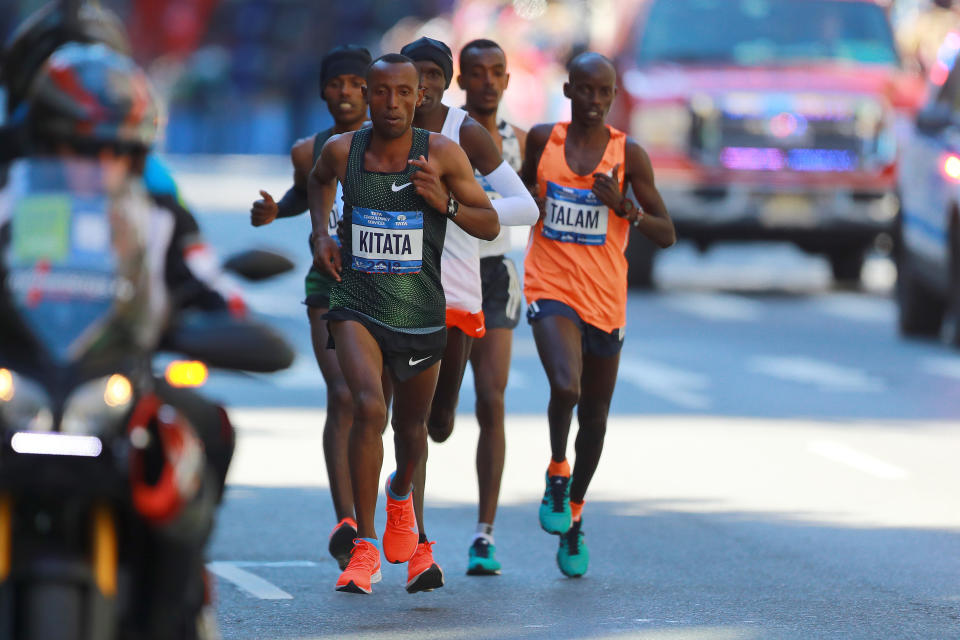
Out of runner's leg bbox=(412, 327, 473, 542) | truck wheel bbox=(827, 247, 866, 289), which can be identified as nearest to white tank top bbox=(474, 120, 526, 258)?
runner's leg bbox=(412, 327, 473, 542)

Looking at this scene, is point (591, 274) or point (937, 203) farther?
point (937, 203)

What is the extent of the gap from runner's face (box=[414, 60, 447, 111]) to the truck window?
12757mm

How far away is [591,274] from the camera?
27.6 ft

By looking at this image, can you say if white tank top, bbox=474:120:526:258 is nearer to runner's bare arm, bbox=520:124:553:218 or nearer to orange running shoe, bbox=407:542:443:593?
runner's bare arm, bbox=520:124:553:218

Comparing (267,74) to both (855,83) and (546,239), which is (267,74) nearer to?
(855,83)

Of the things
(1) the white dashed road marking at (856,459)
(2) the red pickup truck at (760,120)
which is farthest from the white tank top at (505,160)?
(2) the red pickup truck at (760,120)

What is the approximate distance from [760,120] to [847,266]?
10.8ft

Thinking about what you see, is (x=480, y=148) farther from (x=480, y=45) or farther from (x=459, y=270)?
(x=480, y=45)

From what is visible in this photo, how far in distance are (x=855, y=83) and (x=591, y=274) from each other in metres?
12.6

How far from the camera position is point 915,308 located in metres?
17.7

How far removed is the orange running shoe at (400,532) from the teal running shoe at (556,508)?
542 mm

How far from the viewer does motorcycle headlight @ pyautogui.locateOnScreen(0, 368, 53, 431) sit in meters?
4.50

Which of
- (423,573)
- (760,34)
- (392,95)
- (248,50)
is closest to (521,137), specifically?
(392,95)

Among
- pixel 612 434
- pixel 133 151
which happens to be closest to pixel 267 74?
pixel 612 434
